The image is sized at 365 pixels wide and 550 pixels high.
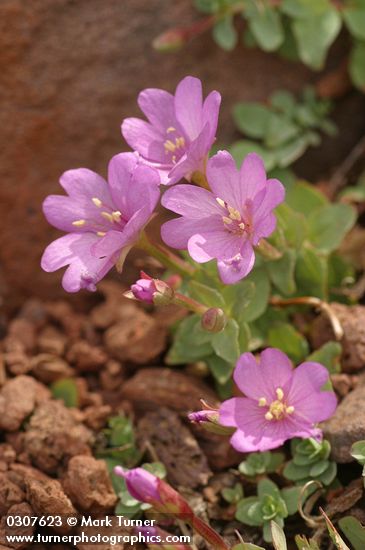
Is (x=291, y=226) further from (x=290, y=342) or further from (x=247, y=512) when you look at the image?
(x=247, y=512)

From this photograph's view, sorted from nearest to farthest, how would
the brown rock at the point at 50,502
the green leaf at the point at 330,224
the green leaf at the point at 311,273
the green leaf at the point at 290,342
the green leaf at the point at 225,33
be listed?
the brown rock at the point at 50,502 → the green leaf at the point at 290,342 → the green leaf at the point at 311,273 → the green leaf at the point at 330,224 → the green leaf at the point at 225,33

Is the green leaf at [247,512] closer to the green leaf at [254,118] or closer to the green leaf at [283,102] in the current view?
the green leaf at [254,118]

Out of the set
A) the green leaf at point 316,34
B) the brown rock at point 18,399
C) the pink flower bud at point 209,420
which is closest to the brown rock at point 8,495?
the brown rock at point 18,399

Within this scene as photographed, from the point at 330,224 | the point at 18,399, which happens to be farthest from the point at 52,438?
the point at 330,224

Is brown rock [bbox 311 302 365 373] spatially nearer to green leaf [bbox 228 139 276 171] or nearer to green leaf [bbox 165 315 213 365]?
green leaf [bbox 165 315 213 365]

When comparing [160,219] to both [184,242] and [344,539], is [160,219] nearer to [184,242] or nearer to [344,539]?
[184,242]
